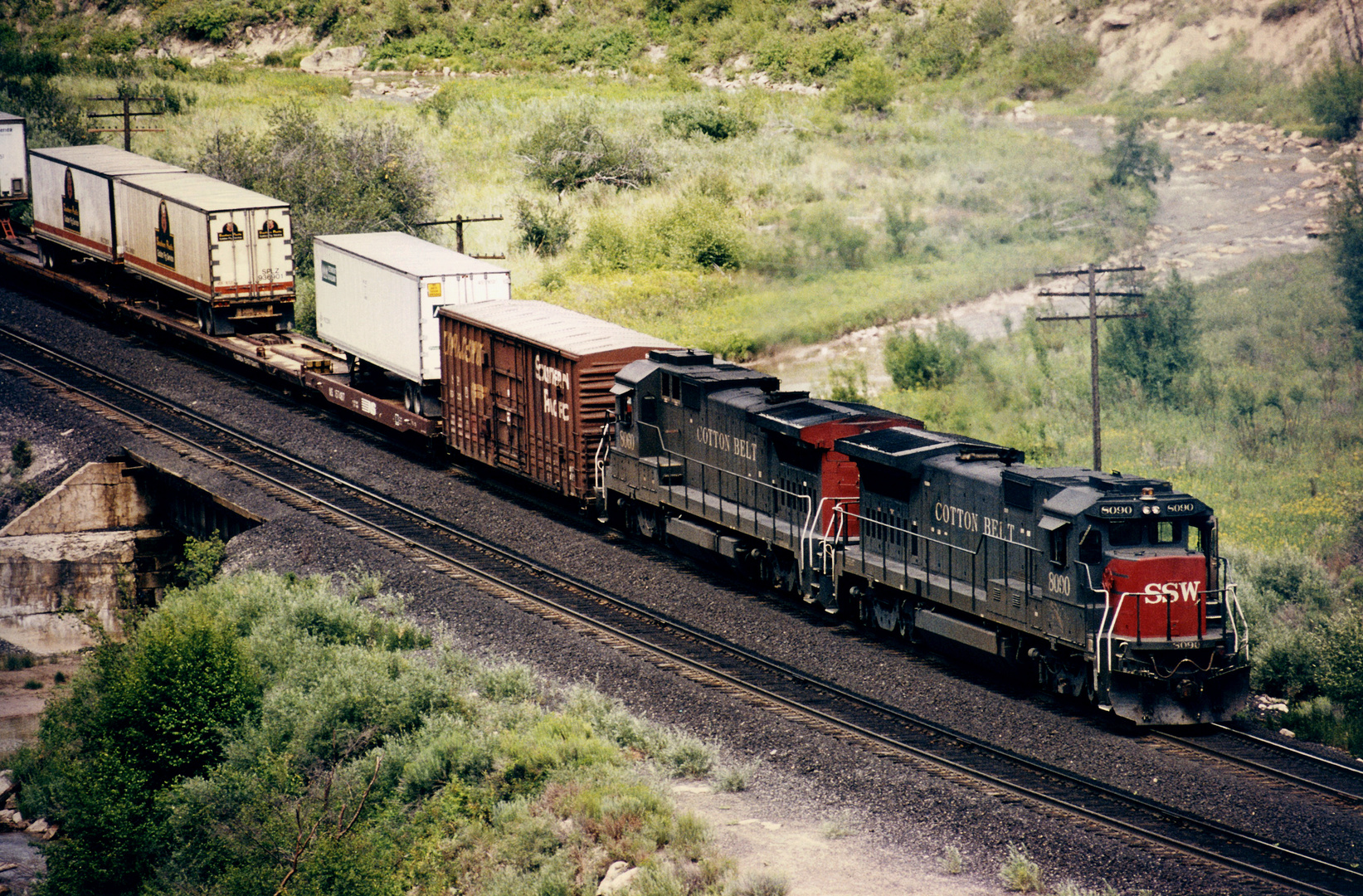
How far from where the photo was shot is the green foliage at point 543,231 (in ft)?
156

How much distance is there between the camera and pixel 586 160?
51.5 meters

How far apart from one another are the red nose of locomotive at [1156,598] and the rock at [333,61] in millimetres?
62715

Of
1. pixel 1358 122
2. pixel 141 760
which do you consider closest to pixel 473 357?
pixel 141 760

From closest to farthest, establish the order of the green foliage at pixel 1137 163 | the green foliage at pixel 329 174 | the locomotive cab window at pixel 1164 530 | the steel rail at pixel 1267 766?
the steel rail at pixel 1267 766
the locomotive cab window at pixel 1164 530
the green foliage at pixel 329 174
the green foliage at pixel 1137 163

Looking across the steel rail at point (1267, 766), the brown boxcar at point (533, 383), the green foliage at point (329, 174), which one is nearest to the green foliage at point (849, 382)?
the brown boxcar at point (533, 383)

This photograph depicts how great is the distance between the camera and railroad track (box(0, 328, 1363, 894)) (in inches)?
594

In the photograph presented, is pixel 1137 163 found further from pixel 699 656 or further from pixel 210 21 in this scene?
pixel 210 21

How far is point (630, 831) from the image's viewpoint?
1570 centimetres

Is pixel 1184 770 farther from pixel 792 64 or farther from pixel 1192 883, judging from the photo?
pixel 792 64

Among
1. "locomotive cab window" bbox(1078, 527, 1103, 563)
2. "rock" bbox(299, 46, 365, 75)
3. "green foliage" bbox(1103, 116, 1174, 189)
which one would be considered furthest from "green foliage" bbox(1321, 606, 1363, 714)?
"rock" bbox(299, 46, 365, 75)

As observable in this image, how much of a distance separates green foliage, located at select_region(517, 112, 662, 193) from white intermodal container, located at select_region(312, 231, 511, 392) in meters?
19.0

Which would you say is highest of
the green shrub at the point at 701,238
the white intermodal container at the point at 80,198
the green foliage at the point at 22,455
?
the white intermodal container at the point at 80,198

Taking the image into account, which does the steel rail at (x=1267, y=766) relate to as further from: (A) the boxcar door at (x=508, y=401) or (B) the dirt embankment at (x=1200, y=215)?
(B) the dirt embankment at (x=1200, y=215)

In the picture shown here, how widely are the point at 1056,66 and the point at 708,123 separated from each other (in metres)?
12.7
